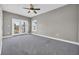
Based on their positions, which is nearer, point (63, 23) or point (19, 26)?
point (19, 26)

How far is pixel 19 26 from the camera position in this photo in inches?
79.0

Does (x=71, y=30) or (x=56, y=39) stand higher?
(x=71, y=30)

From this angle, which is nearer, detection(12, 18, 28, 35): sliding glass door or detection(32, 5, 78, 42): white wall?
detection(12, 18, 28, 35): sliding glass door

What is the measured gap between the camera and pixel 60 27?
3.94 m

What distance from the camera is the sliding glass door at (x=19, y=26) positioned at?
6.57ft

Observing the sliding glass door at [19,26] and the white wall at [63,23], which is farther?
the white wall at [63,23]

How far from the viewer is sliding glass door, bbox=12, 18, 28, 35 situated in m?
→ 2.00

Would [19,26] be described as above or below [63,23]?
below

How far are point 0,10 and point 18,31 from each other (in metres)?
0.59
